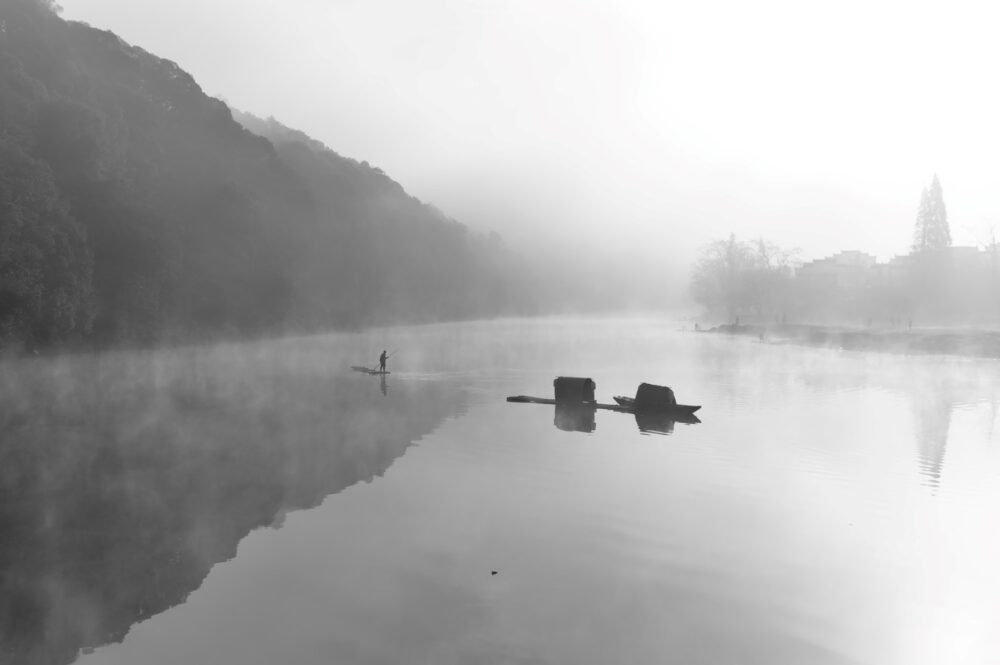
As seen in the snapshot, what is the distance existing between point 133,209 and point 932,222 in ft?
379

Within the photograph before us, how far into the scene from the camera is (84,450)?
22.5 m

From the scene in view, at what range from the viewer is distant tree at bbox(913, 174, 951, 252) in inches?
4550

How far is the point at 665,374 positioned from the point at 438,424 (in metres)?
28.7

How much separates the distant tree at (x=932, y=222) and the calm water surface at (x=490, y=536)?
324 ft

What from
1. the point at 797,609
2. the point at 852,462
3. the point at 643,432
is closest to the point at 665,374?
the point at 643,432

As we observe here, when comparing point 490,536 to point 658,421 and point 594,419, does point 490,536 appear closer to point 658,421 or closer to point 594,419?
point 594,419

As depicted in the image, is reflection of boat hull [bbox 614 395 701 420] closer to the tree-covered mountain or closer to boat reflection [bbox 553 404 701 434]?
boat reflection [bbox 553 404 701 434]

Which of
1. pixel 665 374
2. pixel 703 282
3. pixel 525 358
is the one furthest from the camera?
pixel 703 282

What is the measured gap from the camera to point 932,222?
383 ft

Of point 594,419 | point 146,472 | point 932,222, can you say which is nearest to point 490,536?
point 146,472

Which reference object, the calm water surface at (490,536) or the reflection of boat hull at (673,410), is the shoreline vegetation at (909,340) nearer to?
the calm water surface at (490,536)

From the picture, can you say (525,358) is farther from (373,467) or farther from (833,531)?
(833,531)

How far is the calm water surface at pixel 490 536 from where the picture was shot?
9.95 meters

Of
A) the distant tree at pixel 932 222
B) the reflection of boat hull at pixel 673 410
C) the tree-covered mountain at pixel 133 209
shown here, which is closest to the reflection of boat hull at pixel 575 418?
the reflection of boat hull at pixel 673 410
